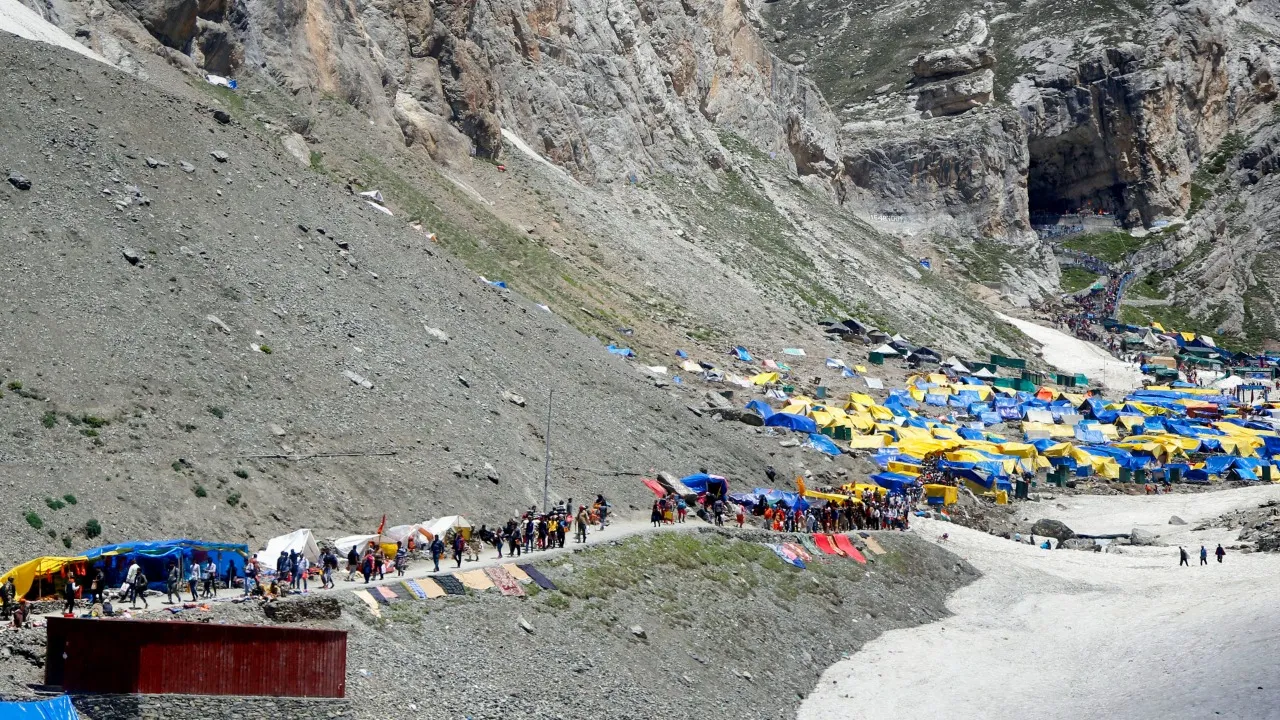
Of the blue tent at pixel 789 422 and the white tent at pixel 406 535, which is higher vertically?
the blue tent at pixel 789 422

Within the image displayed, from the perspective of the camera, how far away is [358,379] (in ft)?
132

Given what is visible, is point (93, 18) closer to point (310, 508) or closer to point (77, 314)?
point (77, 314)

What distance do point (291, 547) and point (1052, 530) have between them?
36.5 meters

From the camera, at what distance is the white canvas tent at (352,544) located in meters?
31.5

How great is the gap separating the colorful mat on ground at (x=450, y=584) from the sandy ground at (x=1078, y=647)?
885 centimetres

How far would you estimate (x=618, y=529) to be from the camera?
39.8m

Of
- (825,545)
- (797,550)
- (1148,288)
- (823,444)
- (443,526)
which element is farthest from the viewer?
(1148,288)

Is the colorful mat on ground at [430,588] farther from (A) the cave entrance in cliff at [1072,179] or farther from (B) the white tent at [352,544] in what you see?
(A) the cave entrance in cliff at [1072,179]

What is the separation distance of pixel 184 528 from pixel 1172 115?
137m

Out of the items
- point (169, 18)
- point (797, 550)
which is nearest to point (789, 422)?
point (797, 550)

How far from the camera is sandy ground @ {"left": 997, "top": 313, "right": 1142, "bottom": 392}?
101 m

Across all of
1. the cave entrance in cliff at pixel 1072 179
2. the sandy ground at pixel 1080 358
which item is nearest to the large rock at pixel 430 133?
the sandy ground at pixel 1080 358

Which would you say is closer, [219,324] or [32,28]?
[219,324]

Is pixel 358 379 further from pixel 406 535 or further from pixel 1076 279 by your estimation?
pixel 1076 279
